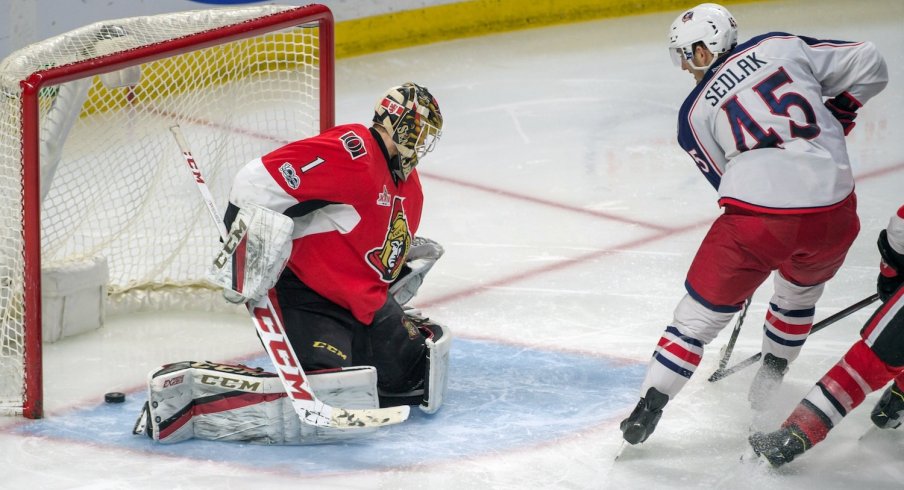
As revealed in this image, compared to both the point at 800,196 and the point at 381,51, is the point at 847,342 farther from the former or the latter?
the point at 381,51

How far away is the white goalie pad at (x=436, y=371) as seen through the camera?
10.1 ft

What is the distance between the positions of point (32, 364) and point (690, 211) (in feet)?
8.25

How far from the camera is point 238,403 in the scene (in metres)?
2.94

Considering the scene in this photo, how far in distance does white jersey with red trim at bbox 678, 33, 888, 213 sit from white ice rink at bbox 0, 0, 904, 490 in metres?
0.59

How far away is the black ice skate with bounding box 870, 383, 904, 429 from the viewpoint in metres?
3.06

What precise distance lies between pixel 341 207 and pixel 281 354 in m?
0.36

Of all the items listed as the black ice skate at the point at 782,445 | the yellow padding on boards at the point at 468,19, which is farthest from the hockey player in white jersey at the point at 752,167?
the yellow padding on boards at the point at 468,19

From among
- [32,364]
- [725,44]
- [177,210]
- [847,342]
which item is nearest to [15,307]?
[32,364]

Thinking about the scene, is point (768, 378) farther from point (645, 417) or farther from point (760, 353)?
point (645, 417)

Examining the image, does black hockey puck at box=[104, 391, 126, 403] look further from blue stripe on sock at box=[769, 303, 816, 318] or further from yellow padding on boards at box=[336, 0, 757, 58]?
yellow padding on boards at box=[336, 0, 757, 58]

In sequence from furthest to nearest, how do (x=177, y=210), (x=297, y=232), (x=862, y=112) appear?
(x=862, y=112)
(x=177, y=210)
(x=297, y=232)

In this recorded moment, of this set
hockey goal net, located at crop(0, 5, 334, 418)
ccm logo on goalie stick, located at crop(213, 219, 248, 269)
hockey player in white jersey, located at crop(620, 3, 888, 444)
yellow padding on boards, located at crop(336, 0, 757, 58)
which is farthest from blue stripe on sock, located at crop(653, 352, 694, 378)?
yellow padding on boards, located at crop(336, 0, 757, 58)

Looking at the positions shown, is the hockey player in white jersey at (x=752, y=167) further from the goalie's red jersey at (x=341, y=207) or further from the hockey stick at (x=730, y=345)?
the goalie's red jersey at (x=341, y=207)

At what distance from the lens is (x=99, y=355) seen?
3.53 meters
